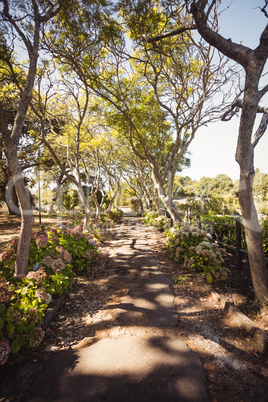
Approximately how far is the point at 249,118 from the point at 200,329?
3356mm

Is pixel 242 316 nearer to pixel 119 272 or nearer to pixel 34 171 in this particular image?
pixel 119 272

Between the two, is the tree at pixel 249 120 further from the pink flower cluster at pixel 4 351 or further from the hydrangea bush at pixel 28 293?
the pink flower cluster at pixel 4 351

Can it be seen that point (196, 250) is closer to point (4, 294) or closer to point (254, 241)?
point (254, 241)

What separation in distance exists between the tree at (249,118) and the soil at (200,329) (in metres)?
0.65

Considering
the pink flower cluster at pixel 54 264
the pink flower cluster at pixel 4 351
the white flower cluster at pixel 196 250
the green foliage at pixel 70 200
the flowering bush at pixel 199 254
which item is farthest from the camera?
the green foliage at pixel 70 200

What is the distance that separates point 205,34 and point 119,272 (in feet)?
18.1

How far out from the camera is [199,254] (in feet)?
15.8

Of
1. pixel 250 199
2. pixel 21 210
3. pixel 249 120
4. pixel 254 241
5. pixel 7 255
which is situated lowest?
pixel 7 255

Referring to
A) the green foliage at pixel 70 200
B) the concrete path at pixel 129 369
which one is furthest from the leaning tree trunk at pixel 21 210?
the green foliage at pixel 70 200

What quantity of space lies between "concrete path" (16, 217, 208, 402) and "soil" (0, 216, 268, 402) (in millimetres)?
158

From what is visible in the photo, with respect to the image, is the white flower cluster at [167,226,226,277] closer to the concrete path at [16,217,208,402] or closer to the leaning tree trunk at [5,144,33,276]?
the concrete path at [16,217,208,402]

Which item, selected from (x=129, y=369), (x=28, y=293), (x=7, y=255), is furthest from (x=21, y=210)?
(x=129, y=369)

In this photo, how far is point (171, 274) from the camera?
5094 millimetres

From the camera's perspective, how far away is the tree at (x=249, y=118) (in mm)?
3004
